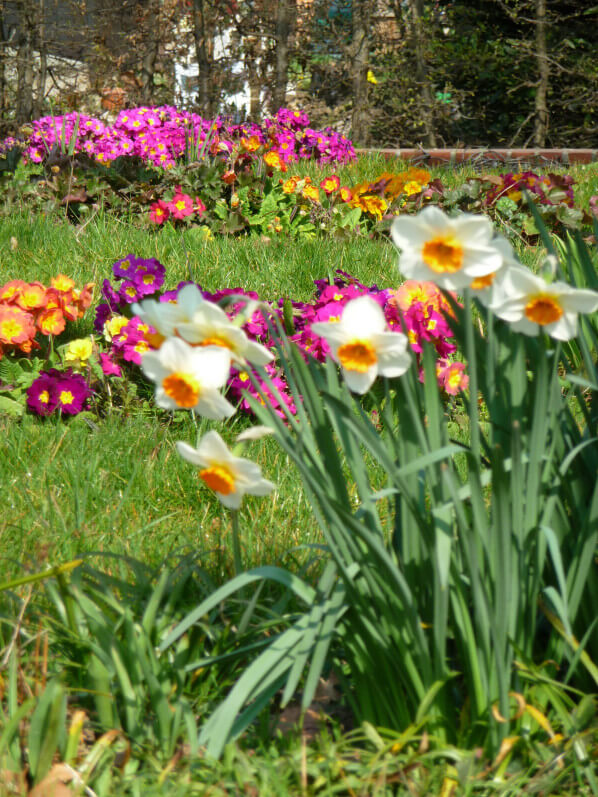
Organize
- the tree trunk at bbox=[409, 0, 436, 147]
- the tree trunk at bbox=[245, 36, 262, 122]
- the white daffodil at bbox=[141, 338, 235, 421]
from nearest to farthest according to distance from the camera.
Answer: the white daffodil at bbox=[141, 338, 235, 421], the tree trunk at bbox=[409, 0, 436, 147], the tree trunk at bbox=[245, 36, 262, 122]

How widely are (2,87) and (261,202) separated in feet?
15.4

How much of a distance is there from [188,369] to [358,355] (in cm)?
22

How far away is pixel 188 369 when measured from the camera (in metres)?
0.99

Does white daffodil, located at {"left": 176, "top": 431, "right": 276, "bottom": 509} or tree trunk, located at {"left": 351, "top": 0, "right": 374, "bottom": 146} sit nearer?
white daffodil, located at {"left": 176, "top": 431, "right": 276, "bottom": 509}

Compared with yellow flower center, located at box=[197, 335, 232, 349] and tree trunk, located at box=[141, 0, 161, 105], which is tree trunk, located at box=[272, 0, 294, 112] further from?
yellow flower center, located at box=[197, 335, 232, 349]

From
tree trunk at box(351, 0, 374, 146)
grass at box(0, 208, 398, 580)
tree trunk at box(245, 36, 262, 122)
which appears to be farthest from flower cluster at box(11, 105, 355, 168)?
tree trunk at box(245, 36, 262, 122)

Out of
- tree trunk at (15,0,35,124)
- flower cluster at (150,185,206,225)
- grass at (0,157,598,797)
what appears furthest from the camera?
tree trunk at (15,0,35,124)

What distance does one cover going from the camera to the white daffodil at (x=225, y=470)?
3.45 feet

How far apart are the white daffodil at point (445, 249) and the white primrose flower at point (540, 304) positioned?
1.7 inches

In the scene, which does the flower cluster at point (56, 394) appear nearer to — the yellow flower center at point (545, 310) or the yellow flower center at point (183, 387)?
the yellow flower center at point (183, 387)

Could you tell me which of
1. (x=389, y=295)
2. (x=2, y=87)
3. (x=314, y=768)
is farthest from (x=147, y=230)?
(x=2, y=87)

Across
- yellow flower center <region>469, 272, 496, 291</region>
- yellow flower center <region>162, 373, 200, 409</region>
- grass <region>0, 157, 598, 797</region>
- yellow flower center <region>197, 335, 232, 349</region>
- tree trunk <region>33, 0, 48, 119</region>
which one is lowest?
grass <region>0, 157, 598, 797</region>

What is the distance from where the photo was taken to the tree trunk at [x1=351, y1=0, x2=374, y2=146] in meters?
8.68

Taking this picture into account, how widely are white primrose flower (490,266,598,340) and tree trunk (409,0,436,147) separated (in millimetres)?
8667
